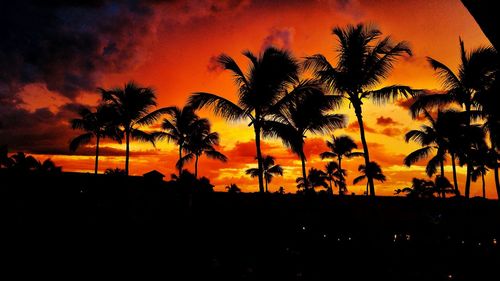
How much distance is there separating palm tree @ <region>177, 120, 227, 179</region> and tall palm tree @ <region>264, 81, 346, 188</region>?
11428 millimetres

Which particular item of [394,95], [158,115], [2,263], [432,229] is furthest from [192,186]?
[158,115]

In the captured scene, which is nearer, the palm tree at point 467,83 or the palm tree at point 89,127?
the palm tree at point 467,83

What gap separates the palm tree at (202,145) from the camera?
104 ft

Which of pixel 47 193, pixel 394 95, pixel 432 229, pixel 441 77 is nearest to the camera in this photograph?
pixel 47 193

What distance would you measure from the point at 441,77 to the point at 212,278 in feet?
56.9

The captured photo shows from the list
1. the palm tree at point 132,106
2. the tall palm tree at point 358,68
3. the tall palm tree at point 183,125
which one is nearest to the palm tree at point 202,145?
the tall palm tree at point 183,125

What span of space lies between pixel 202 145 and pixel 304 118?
13170mm

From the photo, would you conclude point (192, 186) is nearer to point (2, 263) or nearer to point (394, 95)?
point (2, 263)

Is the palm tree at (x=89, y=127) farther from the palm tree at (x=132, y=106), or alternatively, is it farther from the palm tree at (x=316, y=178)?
the palm tree at (x=316, y=178)

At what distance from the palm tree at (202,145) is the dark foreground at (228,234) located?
22839 mm

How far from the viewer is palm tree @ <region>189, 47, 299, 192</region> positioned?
44.5 ft

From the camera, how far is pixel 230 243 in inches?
308

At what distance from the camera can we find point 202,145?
3200cm

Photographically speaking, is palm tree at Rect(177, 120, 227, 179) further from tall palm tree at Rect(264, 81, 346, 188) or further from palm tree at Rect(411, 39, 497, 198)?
palm tree at Rect(411, 39, 497, 198)
